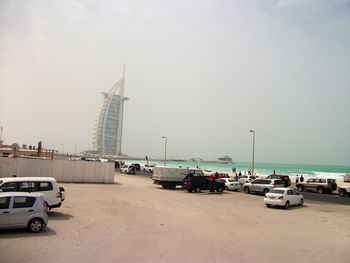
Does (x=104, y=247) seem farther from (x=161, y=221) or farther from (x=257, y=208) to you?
(x=257, y=208)

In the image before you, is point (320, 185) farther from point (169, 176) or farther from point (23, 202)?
point (23, 202)

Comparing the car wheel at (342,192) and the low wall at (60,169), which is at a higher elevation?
the low wall at (60,169)

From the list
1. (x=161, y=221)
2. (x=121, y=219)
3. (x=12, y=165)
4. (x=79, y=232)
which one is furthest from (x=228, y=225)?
(x=12, y=165)

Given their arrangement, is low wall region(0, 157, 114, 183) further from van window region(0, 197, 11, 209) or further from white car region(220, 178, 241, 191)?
van window region(0, 197, 11, 209)

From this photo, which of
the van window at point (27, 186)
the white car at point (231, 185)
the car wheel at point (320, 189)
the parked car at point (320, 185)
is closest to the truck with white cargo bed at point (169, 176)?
the white car at point (231, 185)

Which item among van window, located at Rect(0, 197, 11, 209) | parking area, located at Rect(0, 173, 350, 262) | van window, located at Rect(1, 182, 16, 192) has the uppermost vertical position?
van window, located at Rect(1, 182, 16, 192)

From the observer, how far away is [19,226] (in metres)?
16.3

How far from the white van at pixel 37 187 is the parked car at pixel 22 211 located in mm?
4636

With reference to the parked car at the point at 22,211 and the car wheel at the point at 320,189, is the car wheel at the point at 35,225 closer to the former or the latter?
the parked car at the point at 22,211

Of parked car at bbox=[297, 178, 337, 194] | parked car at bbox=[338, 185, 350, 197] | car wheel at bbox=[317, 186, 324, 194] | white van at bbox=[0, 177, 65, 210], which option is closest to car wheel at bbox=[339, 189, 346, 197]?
parked car at bbox=[338, 185, 350, 197]

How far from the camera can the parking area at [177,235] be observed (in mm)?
13438

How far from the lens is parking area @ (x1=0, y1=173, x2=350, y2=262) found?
13.4 m

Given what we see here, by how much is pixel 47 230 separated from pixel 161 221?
18.9 feet

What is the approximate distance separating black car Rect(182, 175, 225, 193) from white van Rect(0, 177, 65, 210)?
20.0 metres
